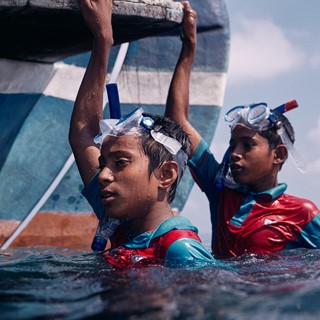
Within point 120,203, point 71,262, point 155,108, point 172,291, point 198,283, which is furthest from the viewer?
point 155,108

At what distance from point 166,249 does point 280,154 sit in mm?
1389

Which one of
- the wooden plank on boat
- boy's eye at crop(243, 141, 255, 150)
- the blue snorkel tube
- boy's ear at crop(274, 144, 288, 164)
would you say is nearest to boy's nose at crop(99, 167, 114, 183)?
the blue snorkel tube

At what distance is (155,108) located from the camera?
517 cm

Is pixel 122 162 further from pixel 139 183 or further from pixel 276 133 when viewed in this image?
pixel 276 133

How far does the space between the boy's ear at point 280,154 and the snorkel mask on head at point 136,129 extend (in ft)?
3.34

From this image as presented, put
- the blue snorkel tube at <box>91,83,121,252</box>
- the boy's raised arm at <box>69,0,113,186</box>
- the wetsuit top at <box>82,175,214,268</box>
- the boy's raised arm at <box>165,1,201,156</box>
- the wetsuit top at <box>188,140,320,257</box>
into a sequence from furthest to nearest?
1. the boy's raised arm at <box>165,1,201,156</box>
2. the wetsuit top at <box>188,140,320,257</box>
3. the boy's raised arm at <box>69,0,113,186</box>
4. the blue snorkel tube at <box>91,83,121,252</box>
5. the wetsuit top at <box>82,175,214,268</box>

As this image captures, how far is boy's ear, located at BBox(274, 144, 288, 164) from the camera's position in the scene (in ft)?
11.4

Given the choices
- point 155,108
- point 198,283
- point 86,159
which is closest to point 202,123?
point 155,108

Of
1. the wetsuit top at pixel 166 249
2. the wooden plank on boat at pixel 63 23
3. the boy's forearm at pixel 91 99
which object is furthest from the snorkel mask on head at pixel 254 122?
the wetsuit top at pixel 166 249

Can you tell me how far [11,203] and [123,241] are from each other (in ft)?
6.67

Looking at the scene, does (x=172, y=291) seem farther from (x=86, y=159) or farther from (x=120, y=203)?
(x=86, y=159)

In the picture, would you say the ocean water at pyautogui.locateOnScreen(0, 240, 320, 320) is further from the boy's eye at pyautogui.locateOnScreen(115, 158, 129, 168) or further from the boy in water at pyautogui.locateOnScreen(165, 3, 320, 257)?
the boy in water at pyautogui.locateOnScreen(165, 3, 320, 257)

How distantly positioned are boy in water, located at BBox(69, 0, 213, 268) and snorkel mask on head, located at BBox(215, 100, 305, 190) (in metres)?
0.76

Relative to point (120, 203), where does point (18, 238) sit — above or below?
below
